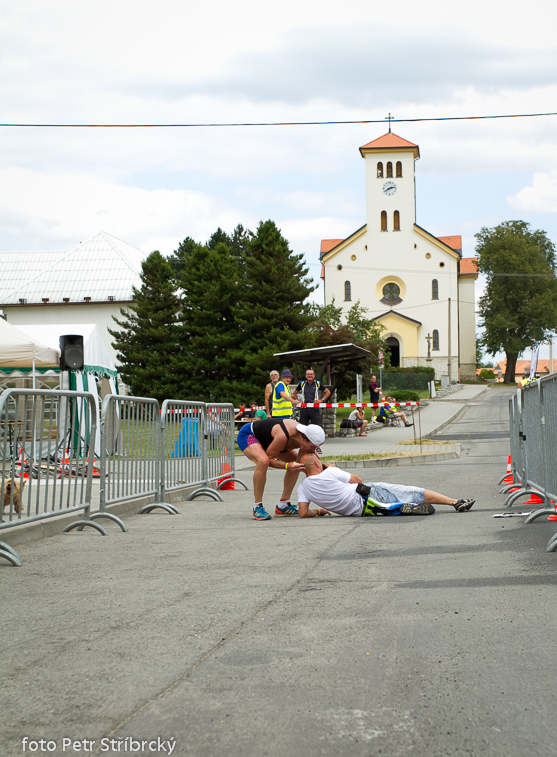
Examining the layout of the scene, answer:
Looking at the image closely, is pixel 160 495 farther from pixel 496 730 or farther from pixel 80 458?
pixel 496 730

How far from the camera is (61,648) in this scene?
13.5ft

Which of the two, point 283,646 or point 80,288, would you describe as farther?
point 80,288

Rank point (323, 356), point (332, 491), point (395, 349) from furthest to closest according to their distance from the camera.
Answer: point (395, 349) < point (323, 356) < point (332, 491)

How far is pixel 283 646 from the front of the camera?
13.3 ft

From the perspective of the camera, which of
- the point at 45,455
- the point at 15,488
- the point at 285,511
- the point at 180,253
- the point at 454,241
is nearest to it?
the point at 15,488

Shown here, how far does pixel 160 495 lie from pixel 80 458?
7.35 ft

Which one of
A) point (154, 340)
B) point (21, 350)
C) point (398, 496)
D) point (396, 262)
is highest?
point (396, 262)

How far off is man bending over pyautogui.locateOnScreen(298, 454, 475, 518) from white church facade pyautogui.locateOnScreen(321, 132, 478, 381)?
67.8m

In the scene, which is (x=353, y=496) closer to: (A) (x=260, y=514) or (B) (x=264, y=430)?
(A) (x=260, y=514)

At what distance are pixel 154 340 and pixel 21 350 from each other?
2901 cm

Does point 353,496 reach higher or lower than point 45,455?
lower

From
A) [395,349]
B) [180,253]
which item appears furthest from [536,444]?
[180,253]

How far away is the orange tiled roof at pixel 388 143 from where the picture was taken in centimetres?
7762

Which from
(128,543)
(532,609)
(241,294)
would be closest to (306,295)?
(241,294)
